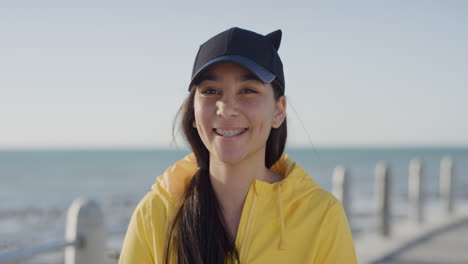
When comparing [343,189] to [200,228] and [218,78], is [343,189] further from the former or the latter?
[218,78]

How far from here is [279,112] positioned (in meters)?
2.40

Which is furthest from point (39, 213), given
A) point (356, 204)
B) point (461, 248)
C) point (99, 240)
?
point (99, 240)

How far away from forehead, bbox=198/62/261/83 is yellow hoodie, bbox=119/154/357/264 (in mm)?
465

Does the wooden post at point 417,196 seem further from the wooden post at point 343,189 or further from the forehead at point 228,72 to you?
the forehead at point 228,72

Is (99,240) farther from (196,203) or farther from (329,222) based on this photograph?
(329,222)

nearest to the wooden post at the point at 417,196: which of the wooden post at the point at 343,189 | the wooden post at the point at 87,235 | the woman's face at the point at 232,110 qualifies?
the wooden post at the point at 343,189

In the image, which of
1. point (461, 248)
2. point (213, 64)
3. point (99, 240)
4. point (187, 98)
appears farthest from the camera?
point (461, 248)

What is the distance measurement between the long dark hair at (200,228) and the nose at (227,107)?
248 millimetres

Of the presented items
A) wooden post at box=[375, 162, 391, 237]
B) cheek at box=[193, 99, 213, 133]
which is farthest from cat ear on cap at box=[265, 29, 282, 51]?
wooden post at box=[375, 162, 391, 237]

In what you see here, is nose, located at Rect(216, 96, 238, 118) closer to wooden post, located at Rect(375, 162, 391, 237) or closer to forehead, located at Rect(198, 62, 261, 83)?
forehead, located at Rect(198, 62, 261, 83)

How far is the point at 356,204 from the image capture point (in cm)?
1752

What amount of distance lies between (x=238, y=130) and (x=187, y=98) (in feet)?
1.31

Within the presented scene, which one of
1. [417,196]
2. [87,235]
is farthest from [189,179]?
[417,196]

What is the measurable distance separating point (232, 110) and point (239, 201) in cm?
46
